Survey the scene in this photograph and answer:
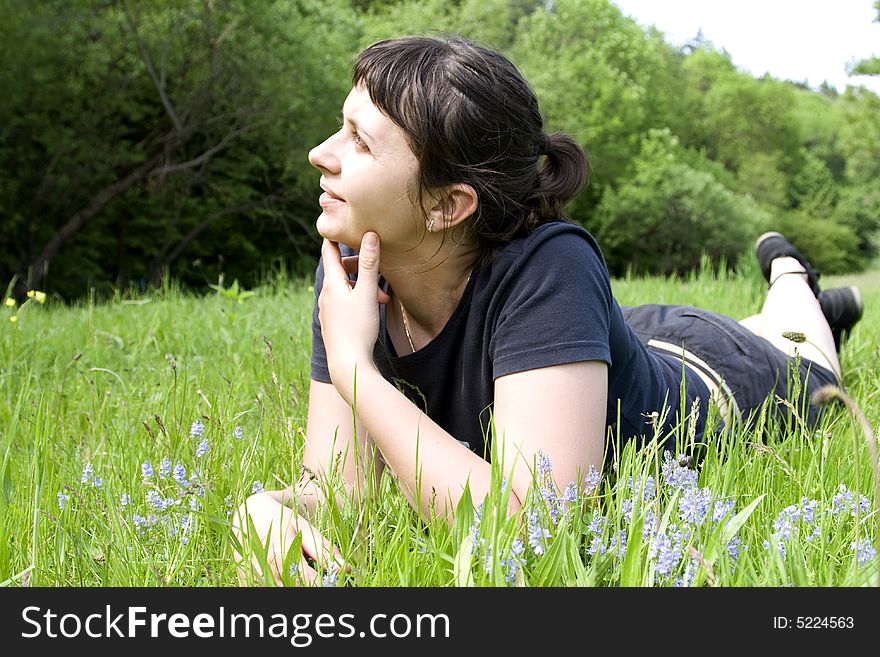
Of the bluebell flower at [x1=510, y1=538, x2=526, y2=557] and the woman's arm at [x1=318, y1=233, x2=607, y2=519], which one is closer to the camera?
the bluebell flower at [x1=510, y1=538, x2=526, y2=557]

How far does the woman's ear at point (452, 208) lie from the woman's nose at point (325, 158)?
0.22m

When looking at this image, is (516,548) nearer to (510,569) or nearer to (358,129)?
(510,569)

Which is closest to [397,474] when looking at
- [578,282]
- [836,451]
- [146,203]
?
[578,282]

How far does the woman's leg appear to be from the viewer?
3.13m

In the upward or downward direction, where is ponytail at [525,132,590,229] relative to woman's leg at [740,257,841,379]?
downward

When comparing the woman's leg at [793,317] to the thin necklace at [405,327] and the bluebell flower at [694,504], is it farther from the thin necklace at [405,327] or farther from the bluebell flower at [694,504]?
the bluebell flower at [694,504]

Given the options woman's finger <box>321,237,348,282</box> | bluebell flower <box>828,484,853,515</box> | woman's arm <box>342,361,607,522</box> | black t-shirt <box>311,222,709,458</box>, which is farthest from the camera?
woman's finger <box>321,237,348,282</box>

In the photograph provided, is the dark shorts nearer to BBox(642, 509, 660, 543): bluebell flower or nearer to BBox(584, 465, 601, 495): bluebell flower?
BBox(584, 465, 601, 495): bluebell flower

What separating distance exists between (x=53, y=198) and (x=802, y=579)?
20.3 meters

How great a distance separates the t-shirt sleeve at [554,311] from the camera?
5.54 ft

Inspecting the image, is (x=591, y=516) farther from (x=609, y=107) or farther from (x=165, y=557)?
(x=609, y=107)

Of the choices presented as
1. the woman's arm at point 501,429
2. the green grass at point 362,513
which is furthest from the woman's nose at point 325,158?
the green grass at point 362,513

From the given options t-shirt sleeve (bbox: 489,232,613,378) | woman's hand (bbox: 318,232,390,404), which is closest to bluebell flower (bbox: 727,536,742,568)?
t-shirt sleeve (bbox: 489,232,613,378)
